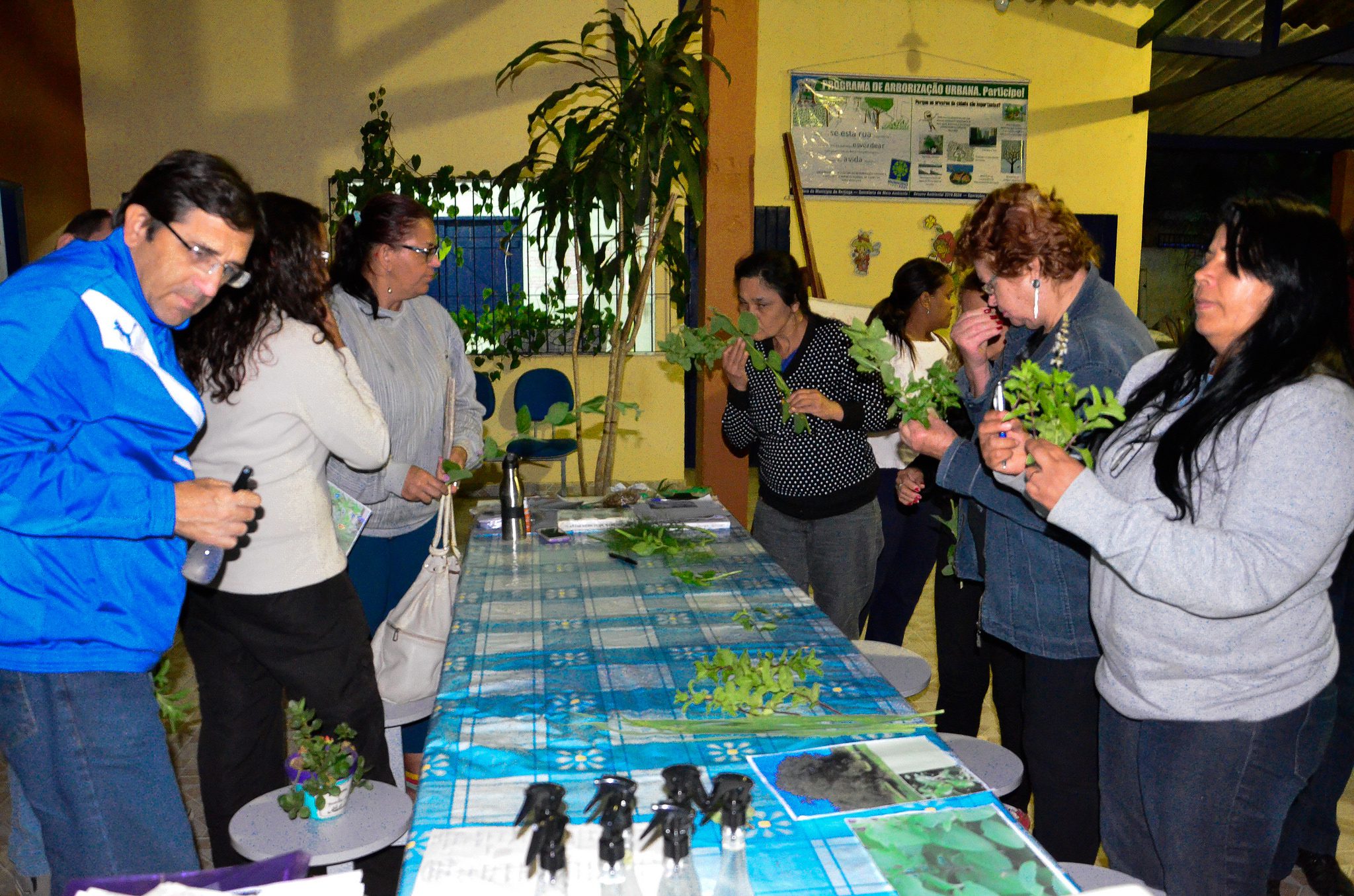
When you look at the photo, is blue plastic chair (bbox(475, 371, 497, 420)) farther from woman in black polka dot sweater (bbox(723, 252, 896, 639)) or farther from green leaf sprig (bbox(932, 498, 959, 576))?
green leaf sprig (bbox(932, 498, 959, 576))

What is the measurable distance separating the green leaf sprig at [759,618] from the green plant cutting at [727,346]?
92 cm

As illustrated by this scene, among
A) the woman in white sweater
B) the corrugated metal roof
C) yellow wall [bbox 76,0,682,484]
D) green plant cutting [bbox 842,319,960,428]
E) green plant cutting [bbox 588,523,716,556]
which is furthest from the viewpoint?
the corrugated metal roof

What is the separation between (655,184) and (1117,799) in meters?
3.24

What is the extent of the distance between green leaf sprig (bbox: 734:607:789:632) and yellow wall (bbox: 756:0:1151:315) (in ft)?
21.7

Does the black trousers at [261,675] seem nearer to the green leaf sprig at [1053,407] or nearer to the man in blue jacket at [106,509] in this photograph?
the man in blue jacket at [106,509]

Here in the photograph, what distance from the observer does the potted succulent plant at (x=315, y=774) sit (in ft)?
6.48

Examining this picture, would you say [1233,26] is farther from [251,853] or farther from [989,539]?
[251,853]

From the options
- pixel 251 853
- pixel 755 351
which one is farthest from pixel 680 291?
pixel 251 853

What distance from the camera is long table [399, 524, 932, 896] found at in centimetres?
Result: 130

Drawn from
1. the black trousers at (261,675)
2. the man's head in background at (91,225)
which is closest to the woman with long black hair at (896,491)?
the black trousers at (261,675)

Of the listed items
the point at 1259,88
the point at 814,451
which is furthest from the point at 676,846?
Result: the point at 1259,88

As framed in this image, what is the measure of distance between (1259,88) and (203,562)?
11.1 m

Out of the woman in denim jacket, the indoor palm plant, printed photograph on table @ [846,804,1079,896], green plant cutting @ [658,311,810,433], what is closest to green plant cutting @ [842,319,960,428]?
the woman in denim jacket

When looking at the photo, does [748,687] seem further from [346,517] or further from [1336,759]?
[1336,759]
